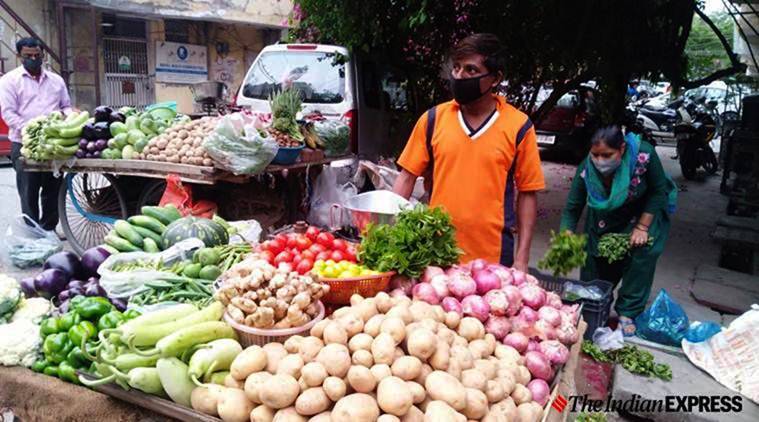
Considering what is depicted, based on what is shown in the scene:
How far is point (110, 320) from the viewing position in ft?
7.67

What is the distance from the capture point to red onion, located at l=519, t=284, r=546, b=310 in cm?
241

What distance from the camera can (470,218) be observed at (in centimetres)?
299

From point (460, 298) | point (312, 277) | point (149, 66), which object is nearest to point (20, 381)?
point (312, 277)

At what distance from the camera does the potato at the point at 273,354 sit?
186 centimetres

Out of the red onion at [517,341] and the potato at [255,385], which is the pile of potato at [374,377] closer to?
the potato at [255,385]

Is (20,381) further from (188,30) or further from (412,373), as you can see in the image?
(188,30)

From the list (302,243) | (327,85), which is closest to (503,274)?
(302,243)

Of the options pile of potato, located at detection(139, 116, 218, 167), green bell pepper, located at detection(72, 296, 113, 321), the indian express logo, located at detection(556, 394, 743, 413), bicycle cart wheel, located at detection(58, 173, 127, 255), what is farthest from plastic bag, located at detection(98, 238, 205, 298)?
bicycle cart wheel, located at detection(58, 173, 127, 255)

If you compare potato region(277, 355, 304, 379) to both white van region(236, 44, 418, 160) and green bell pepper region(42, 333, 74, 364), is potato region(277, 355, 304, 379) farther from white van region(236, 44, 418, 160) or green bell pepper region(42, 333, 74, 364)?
white van region(236, 44, 418, 160)

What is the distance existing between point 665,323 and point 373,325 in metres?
3.04

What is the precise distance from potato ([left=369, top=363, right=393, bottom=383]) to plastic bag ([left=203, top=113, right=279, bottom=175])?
3259 millimetres

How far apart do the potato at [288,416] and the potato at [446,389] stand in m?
0.41

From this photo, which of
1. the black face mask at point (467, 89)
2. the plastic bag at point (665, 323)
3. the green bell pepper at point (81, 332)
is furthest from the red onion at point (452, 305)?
the plastic bag at point (665, 323)

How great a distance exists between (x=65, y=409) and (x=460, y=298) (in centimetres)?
164
